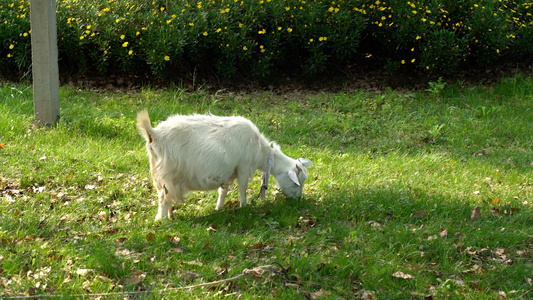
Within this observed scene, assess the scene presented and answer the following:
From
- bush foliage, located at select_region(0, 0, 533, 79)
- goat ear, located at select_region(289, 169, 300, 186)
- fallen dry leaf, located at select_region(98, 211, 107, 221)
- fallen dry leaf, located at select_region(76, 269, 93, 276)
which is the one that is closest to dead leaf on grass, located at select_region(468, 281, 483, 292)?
goat ear, located at select_region(289, 169, 300, 186)

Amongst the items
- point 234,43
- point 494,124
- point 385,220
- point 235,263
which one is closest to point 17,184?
point 235,263

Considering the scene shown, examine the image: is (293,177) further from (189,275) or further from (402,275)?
(189,275)

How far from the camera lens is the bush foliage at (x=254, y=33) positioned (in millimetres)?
9281

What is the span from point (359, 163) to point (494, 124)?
Result: 282 centimetres

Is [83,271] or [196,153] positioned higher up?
[196,153]

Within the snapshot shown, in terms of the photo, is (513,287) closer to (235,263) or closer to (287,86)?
(235,263)

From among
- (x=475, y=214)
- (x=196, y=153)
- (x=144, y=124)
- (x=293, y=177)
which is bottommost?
(x=475, y=214)

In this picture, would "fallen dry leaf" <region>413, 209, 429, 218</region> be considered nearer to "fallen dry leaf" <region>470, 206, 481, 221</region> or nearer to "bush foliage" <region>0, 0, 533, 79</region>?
"fallen dry leaf" <region>470, 206, 481, 221</region>

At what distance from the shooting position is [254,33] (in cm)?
970

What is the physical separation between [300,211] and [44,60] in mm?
4264

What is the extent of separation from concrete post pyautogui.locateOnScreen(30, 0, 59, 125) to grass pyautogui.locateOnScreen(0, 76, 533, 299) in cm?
24

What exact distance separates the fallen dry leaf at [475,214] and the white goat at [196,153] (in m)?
1.84

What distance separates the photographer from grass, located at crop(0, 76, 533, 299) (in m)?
3.96

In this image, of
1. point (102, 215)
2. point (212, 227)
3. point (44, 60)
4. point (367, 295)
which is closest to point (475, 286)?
point (367, 295)
